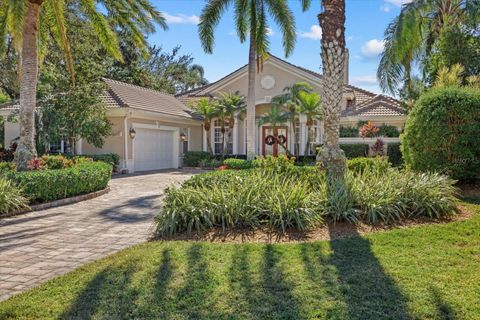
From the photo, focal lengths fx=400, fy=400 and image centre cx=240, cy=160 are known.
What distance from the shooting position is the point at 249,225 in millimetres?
7242

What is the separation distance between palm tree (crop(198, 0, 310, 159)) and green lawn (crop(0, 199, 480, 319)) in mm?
13896

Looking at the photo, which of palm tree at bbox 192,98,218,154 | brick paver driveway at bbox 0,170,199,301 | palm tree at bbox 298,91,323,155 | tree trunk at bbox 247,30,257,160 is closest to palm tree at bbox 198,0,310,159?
tree trunk at bbox 247,30,257,160

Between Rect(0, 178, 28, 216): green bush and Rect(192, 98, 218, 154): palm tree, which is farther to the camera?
Rect(192, 98, 218, 154): palm tree

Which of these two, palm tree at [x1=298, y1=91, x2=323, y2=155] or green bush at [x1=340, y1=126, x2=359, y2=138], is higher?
palm tree at [x1=298, y1=91, x2=323, y2=155]

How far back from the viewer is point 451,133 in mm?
10258

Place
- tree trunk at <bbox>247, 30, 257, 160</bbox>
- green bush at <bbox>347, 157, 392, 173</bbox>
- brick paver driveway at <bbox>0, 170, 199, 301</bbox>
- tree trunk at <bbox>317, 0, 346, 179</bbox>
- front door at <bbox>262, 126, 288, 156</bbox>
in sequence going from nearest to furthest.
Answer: brick paver driveway at <bbox>0, 170, 199, 301</bbox>, tree trunk at <bbox>317, 0, 346, 179</bbox>, green bush at <bbox>347, 157, 392, 173</bbox>, tree trunk at <bbox>247, 30, 257, 160</bbox>, front door at <bbox>262, 126, 288, 156</bbox>

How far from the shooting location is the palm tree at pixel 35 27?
39.4 feet

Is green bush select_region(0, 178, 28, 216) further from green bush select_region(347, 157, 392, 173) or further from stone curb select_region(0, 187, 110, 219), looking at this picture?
green bush select_region(347, 157, 392, 173)

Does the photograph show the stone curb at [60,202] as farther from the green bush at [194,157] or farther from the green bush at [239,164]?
the green bush at [194,157]

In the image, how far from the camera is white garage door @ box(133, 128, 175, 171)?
2203 cm

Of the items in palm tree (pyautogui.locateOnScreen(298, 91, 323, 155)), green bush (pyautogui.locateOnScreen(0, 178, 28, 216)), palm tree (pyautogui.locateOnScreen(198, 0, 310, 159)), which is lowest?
green bush (pyautogui.locateOnScreen(0, 178, 28, 216))

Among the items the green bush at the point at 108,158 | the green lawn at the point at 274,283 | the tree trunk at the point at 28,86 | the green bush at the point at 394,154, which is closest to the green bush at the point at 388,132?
the green bush at the point at 394,154

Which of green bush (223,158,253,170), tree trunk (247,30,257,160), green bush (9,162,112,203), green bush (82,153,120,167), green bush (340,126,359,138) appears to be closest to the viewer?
green bush (9,162,112,203)

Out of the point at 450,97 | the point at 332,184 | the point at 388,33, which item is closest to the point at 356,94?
the point at 388,33
